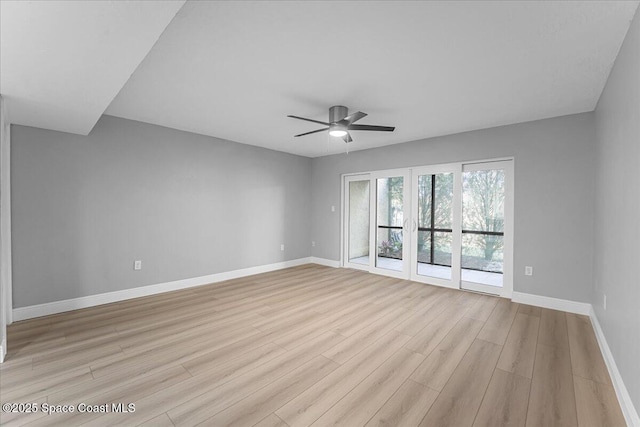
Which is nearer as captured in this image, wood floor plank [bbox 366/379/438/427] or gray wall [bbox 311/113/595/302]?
wood floor plank [bbox 366/379/438/427]

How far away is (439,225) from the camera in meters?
4.57

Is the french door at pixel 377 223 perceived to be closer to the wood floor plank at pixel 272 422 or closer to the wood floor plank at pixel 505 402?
the wood floor plank at pixel 505 402

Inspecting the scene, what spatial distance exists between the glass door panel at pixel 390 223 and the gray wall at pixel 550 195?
120cm

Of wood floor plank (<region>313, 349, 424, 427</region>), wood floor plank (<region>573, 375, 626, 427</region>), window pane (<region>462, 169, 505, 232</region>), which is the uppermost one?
window pane (<region>462, 169, 505, 232</region>)

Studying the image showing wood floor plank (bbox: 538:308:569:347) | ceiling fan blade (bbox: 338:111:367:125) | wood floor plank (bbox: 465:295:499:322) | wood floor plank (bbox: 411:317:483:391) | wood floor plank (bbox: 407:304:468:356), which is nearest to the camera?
wood floor plank (bbox: 411:317:483:391)

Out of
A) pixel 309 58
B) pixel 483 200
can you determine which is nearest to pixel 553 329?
pixel 483 200

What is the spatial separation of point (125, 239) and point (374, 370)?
370 cm

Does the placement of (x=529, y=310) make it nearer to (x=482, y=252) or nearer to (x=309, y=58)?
(x=482, y=252)

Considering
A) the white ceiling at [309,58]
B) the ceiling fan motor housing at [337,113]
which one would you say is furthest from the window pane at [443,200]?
the ceiling fan motor housing at [337,113]

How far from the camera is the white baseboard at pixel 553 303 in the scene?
3.31 meters

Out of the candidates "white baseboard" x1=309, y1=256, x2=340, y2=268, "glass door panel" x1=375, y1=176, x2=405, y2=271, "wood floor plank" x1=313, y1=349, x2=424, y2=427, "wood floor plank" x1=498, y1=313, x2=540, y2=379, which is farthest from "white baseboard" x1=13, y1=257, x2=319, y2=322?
"wood floor plank" x1=498, y1=313, x2=540, y2=379

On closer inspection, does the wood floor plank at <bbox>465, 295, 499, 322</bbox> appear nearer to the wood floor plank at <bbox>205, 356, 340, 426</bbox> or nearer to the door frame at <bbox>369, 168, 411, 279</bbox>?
the door frame at <bbox>369, 168, 411, 279</bbox>

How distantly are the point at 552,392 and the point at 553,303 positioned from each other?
7.18 feet

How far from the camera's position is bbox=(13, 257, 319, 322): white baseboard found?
10.2 feet
